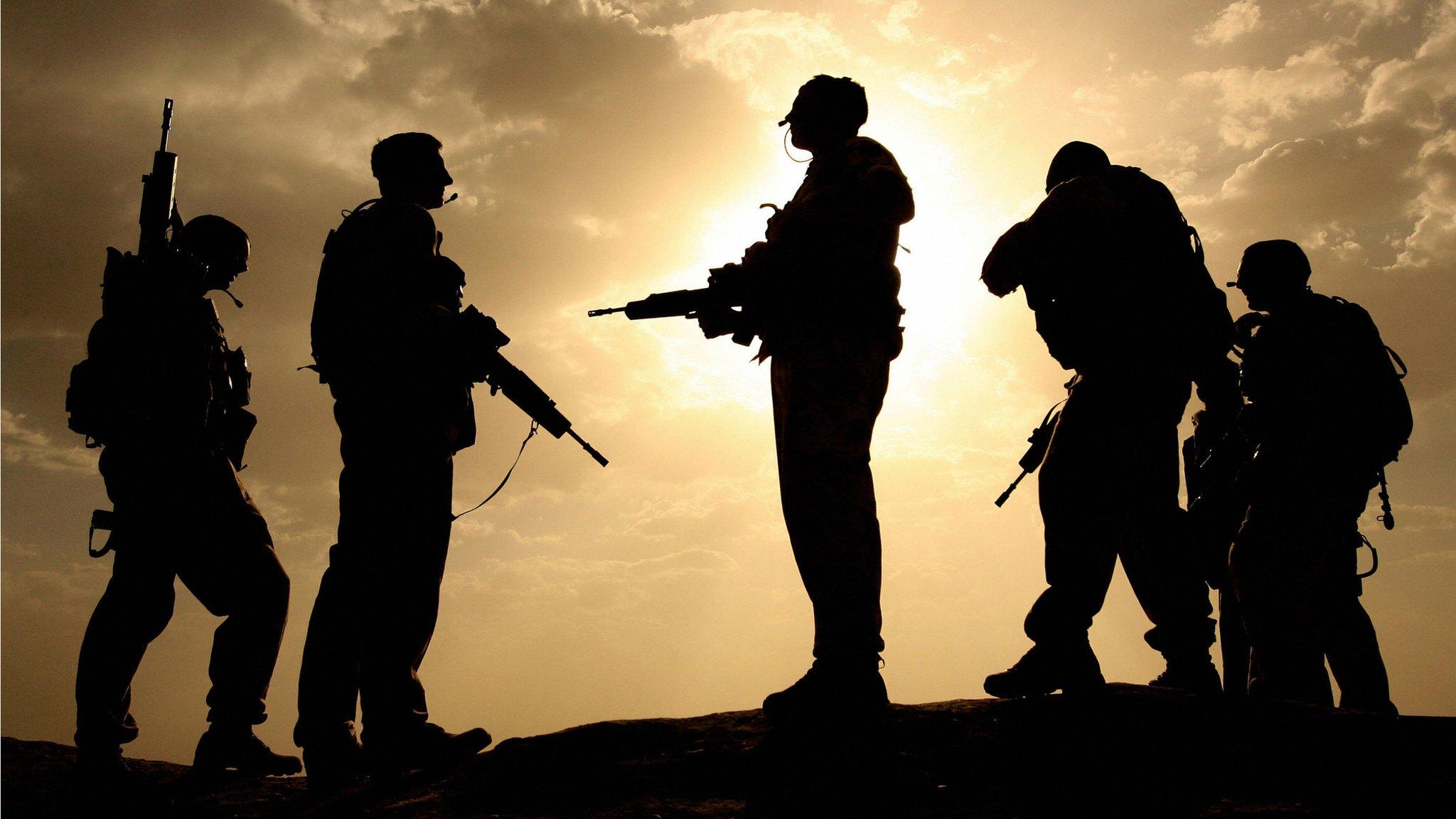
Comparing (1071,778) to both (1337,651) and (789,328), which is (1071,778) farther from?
(1337,651)

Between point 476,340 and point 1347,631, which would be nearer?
point 476,340

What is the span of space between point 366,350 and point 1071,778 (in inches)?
138

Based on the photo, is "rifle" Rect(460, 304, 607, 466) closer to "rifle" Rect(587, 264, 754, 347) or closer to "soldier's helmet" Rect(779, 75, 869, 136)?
"rifle" Rect(587, 264, 754, 347)

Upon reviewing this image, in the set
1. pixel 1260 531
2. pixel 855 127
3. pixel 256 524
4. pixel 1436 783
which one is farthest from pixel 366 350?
pixel 1260 531

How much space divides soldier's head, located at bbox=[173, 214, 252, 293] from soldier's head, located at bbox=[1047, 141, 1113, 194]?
4607 millimetres

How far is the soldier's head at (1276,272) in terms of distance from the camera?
226 inches

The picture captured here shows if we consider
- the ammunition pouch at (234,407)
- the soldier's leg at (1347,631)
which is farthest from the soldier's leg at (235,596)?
the soldier's leg at (1347,631)

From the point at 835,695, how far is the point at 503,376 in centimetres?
267

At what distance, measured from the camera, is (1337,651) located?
5398 mm

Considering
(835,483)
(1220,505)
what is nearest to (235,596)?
(835,483)

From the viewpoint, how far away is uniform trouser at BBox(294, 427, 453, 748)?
4078 mm

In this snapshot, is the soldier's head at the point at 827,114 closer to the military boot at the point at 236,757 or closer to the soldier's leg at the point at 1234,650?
the military boot at the point at 236,757

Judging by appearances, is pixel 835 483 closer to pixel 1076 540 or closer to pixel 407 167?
pixel 1076 540

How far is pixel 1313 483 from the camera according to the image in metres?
5.27
